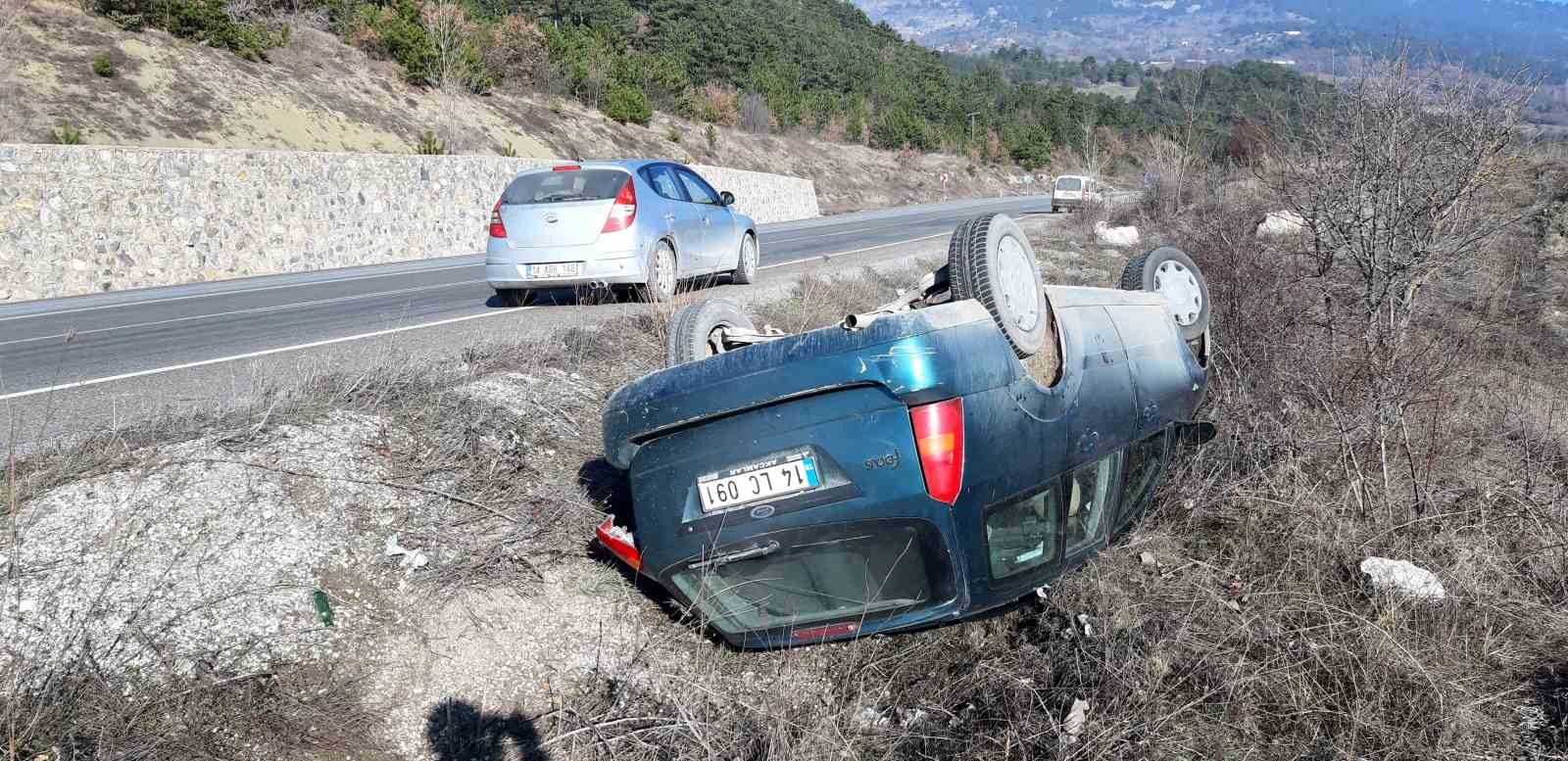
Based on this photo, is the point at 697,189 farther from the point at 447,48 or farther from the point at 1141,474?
the point at 447,48

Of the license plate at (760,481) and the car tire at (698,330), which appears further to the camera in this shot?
the car tire at (698,330)

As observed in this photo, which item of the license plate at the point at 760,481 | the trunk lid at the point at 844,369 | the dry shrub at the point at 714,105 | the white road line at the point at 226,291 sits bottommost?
the dry shrub at the point at 714,105

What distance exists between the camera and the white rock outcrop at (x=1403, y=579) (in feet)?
12.9

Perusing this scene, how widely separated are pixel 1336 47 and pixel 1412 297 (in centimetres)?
321

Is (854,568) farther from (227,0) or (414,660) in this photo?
(227,0)

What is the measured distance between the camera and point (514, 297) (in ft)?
36.2

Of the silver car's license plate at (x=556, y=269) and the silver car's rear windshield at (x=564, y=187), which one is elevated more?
the silver car's rear windshield at (x=564, y=187)

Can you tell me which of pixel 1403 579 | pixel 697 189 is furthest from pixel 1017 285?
pixel 697 189

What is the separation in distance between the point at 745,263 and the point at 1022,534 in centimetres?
916

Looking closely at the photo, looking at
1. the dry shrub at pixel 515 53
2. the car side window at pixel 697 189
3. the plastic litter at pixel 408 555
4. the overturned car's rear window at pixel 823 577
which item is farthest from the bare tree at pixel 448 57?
the overturned car's rear window at pixel 823 577

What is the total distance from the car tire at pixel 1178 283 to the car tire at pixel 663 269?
4.96m

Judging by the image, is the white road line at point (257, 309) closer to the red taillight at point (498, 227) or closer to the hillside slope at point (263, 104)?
the red taillight at point (498, 227)

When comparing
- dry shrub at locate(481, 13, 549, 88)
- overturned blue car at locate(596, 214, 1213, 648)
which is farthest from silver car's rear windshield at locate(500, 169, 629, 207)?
dry shrub at locate(481, 13, 549, 88)

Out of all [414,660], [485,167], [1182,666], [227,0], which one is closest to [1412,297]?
[1182,666]
